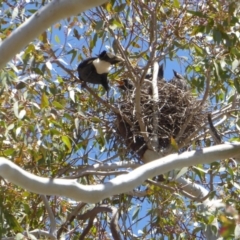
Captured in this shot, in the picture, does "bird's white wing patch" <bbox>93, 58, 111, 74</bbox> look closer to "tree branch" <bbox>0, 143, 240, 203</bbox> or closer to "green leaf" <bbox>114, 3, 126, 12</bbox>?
"green leaf" <bbox>114, 3, 126, 12</bbox>

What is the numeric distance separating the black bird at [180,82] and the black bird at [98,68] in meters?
0.63

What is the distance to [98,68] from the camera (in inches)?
228

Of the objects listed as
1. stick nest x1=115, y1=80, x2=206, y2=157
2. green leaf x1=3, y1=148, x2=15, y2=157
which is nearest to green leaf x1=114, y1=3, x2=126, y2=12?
stick nest x1=115, y1=80, x2=206, y2=157

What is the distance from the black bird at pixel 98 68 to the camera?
18.6 ft

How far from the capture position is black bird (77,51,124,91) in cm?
568

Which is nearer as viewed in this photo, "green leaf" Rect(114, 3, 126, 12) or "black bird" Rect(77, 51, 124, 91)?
"green leaf" Rect(114, 3, 126, 12)

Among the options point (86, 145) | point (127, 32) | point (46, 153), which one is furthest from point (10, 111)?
point (127, 32)

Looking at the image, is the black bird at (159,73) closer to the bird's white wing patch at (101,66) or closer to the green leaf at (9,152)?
the bird's white wing patch at (101,66)

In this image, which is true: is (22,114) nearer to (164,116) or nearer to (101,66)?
(164,116)

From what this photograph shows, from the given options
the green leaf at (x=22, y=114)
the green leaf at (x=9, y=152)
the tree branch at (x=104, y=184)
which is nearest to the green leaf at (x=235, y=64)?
the tree branch at (x=104, y=184)

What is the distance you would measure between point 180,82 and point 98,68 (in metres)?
0.84

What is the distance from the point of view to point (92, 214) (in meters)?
4.33

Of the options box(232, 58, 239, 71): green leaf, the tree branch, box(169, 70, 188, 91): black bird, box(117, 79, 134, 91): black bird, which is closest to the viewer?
the tree branch

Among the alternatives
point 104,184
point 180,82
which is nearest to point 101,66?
point 180,82
